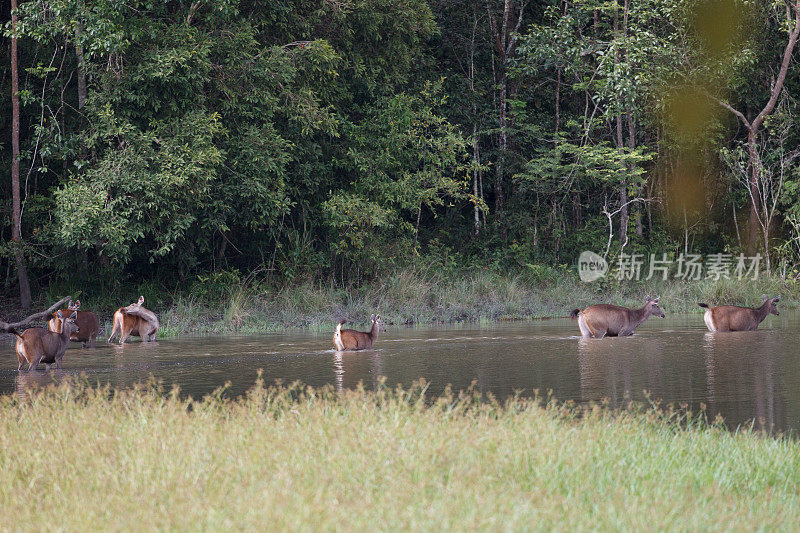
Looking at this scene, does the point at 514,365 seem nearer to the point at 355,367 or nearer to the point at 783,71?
the point at 355,367

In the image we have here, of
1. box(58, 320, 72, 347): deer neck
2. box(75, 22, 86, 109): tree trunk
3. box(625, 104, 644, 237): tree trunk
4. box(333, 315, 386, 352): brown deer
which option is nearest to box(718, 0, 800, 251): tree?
box(625, 104, 644, 237): tree trunk

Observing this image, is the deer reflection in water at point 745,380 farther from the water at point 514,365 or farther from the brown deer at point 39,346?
the brown deer at point 39,346

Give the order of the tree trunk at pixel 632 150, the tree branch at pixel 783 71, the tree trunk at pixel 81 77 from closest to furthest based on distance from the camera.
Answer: the tree trunk at pixel 81 77
the tree branch at pixel 783 71
the tree trunk at pixel 632 150

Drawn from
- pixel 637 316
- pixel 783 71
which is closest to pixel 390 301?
pixel 637 316

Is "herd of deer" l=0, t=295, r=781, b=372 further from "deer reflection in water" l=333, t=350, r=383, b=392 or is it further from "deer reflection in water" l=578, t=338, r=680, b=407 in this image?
"deer reflection in water" l=578, t=338, r=680, b=407

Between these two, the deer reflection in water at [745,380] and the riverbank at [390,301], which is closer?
the deer reflection in water at [745,380]

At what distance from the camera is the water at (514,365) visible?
34.4 feet

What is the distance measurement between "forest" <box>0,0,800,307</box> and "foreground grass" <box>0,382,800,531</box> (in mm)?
13912

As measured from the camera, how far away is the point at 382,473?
5.81m

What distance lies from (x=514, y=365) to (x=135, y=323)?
7740mm

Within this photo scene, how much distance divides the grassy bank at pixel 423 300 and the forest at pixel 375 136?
1.50m

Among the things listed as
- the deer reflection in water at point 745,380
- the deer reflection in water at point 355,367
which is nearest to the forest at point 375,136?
the deer reflection in water at point 355,367

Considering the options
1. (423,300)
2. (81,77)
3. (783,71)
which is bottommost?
(423,300)

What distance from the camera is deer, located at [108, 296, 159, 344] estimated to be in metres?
17.5
